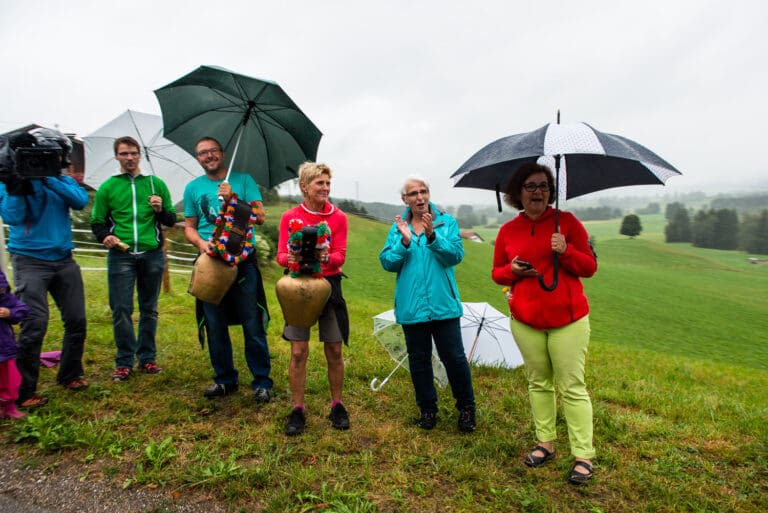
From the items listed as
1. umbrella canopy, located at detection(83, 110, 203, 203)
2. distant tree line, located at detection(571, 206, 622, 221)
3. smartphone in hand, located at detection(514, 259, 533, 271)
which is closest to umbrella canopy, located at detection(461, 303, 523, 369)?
smartphone in hand, located at detection(514, 259, 533, 271)

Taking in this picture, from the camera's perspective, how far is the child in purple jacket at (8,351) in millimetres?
3387

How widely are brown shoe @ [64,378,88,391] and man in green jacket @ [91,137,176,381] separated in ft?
0.88

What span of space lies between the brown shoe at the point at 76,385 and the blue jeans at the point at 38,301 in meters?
0.34

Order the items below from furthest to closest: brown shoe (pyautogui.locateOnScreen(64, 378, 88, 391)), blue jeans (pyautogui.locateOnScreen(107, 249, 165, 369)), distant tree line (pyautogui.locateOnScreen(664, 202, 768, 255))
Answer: distant tree line (pyautogui.locateOnScreen(664, 202, 768, 255)) → blue jeans (pyautogui.locateOnScreen(107, 249, 165, 369)) → brown shoe (pyautogui.locateOnScreen(64, 378, 88, 391))

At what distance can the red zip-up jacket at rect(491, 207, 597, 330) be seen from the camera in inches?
113

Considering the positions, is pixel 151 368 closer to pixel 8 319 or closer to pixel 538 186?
pixel 8 319

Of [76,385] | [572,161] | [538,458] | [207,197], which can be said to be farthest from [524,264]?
[76,385]

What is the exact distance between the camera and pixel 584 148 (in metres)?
2.58

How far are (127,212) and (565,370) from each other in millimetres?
4180

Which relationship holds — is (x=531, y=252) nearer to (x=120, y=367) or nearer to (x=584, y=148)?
(x=584, y=148)

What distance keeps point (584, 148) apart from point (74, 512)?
149 inches

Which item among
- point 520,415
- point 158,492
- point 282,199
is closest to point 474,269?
point 282,199

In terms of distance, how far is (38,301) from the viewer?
3.66 meters

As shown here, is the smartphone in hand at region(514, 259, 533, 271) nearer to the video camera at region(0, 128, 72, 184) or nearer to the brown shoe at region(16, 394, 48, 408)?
the video camera at region(0, 128, 72, 184)
